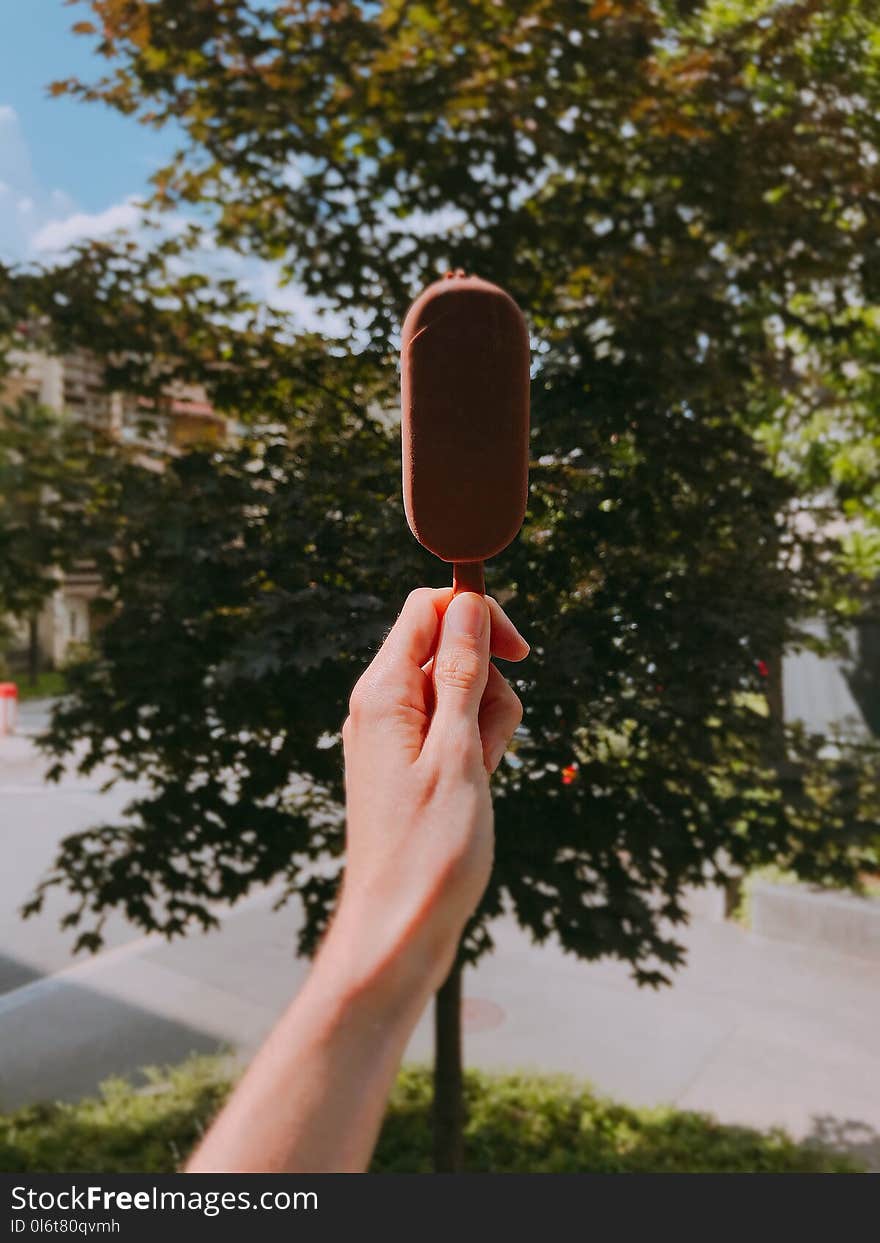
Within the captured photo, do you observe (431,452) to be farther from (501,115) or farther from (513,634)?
(501,115)

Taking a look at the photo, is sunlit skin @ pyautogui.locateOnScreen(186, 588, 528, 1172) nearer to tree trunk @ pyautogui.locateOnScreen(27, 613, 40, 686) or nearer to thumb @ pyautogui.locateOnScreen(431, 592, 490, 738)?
thumb @ pyautogui.locateOnScreen(431, 592, 490, 738)

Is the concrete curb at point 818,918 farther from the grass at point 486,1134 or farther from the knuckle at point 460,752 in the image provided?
the knuckle at point 460,752

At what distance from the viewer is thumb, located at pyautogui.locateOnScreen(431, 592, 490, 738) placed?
100 centimetres

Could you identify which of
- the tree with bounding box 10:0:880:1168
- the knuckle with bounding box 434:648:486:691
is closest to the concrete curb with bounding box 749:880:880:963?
the tree with bounding box 10:0:880:1168

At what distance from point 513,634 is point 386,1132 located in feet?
12.5

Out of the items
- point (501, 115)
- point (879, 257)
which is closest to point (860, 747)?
point (879, 257)

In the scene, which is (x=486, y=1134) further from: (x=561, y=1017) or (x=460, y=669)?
(x=460, y=669)

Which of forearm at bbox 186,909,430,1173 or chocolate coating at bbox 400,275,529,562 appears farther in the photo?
chocolate coating at bbox 400,275,529,562

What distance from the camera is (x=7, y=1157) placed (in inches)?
155

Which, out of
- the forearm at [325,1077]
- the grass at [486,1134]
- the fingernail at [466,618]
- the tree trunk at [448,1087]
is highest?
the fingernail at [466,618]

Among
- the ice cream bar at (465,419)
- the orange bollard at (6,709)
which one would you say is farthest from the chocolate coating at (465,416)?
the orange bollard at (6,709)

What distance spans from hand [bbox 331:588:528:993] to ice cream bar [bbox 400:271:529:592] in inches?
4.2

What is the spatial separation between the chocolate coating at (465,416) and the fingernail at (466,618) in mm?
103

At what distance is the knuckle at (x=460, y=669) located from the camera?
102 cm
